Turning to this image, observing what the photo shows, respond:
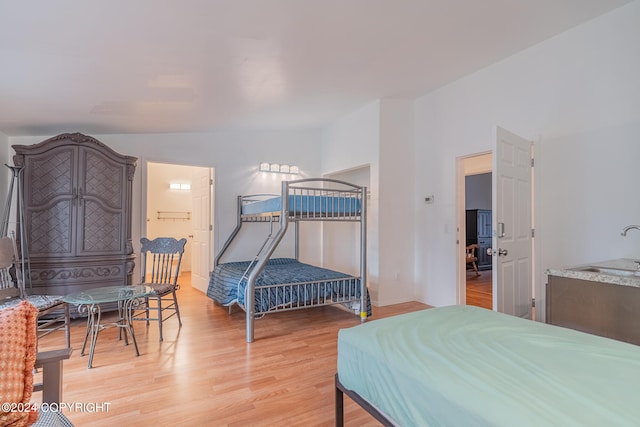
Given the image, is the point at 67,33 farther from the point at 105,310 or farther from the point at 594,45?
the point at 594,45

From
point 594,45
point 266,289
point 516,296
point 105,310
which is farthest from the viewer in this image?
point 105,310

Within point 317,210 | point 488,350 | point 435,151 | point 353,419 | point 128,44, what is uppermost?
point 128,44

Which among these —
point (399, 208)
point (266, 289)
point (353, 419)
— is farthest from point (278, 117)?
point (353, 419)

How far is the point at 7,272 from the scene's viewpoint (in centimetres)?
301

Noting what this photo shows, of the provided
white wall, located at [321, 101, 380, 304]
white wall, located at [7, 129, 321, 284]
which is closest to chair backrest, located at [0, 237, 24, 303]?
white wall, located at [7, 129, 321, 284]

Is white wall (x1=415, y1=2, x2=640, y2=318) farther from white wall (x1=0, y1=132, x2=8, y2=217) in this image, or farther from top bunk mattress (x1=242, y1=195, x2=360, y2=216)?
white wall (x1=0, y1=132, x2=8, y2=217)

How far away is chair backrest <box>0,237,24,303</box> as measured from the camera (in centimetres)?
279

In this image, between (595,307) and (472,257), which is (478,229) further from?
(595,307)

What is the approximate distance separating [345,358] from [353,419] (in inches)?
24.1

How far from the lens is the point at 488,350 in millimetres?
1293

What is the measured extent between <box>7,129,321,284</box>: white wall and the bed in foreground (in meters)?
3.81

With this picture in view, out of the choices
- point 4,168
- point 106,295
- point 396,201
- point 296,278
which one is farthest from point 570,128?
point 4,168

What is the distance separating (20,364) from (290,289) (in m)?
2.46

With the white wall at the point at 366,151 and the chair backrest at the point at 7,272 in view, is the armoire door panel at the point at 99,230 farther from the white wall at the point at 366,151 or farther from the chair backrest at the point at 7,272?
the white wall at the point at 366,151
